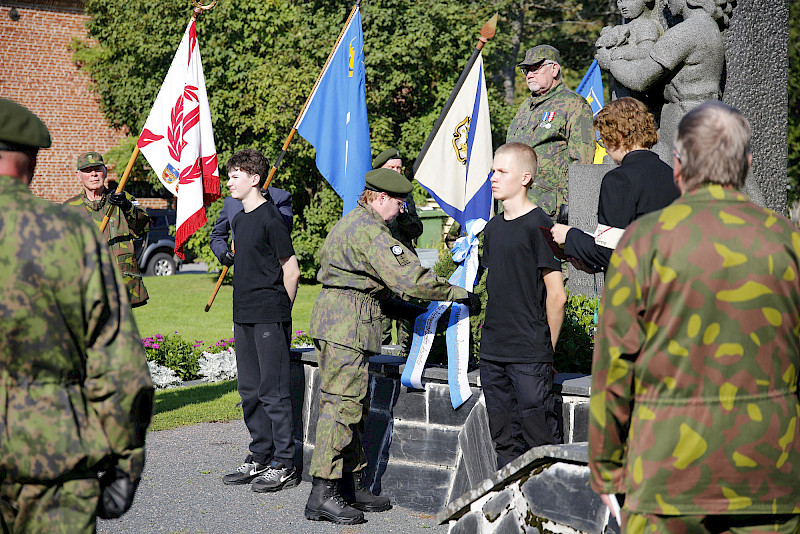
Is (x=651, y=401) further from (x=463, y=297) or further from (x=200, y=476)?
(x=200, y=476)

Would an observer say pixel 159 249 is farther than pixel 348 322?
Yes

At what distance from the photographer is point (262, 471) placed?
6.06 meters

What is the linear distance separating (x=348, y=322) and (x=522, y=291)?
3.72ft

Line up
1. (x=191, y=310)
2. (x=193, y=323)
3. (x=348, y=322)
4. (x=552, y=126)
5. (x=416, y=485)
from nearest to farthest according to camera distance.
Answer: (x=348, y=322), (x=416, y=485), (x=552, y=126), (x=193, y=323), (x=191, y=310)

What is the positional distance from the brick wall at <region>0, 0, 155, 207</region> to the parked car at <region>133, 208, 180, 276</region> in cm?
443

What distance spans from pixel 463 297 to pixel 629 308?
2635mm

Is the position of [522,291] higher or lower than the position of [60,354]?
lower

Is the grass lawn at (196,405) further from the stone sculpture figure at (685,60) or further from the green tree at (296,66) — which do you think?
the green tree at (296,66)

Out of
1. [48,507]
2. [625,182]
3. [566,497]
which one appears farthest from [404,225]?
[48,507]

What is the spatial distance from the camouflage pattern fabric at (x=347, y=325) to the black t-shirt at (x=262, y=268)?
2.57 feet

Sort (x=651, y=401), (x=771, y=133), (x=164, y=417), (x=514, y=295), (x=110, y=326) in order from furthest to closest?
(x=164, y=417) < (x=771, y=133) < (x=514, y=295) < (x=110, y=326) < (x=651, y=401)

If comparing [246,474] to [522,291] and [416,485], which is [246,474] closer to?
[416,485]

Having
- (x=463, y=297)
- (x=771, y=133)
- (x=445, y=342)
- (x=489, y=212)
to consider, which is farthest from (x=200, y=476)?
(x=771, y=133)

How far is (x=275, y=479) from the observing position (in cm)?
589
